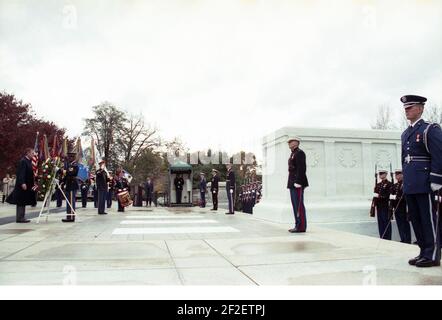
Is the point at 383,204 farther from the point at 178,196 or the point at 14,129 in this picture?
the point at 14,129

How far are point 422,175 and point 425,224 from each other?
1.52ft

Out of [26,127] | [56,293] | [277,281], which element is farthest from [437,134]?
[26,127]

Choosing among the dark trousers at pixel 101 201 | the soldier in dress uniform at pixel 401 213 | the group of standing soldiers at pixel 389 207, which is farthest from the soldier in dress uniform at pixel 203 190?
the soldier in dress uniform at pixel 401 213

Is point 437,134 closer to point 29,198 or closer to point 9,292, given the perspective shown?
point 9,292

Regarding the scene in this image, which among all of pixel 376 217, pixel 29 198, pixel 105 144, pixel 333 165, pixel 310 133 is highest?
pixel 105 144

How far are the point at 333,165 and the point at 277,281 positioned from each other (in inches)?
250

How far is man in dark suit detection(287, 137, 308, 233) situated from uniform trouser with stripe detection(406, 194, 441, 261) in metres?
2.77

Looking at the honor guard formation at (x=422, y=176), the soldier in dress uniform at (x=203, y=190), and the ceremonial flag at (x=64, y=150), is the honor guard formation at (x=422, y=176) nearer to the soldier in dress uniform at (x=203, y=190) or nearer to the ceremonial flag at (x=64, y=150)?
the ceremonial flag at (x=64, y=150)

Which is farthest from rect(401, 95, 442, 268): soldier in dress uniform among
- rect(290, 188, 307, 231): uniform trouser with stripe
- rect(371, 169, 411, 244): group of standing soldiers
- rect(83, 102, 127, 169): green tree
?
rect(83, 102, 127, 169): green tree

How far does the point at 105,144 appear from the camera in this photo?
96.3 feet

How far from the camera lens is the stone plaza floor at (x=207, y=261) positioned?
267cm

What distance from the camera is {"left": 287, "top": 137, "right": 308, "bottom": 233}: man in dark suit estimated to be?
20.1 ft

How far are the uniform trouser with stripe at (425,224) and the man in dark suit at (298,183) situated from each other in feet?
9.08

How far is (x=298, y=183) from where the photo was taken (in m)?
6.30
